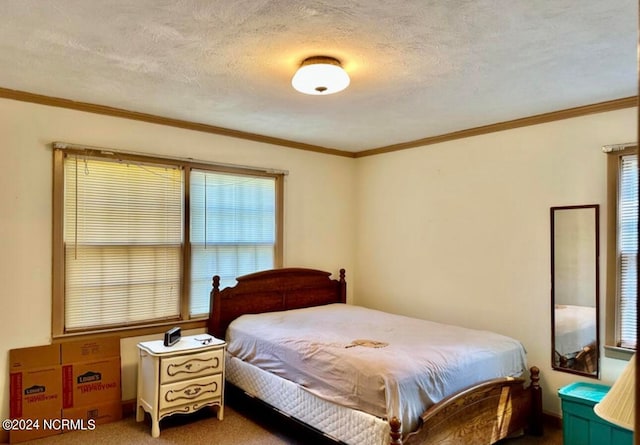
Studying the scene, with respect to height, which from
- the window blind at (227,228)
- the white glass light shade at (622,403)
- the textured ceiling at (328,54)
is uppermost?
the textured ceiling at (328,54)

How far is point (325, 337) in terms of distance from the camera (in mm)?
3150

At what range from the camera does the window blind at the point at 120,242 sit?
131 inches

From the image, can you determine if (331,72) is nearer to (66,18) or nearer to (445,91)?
(445,91)

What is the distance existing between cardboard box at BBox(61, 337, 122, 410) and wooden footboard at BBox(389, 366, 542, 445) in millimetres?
2219

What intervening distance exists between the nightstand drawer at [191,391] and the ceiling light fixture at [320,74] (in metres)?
2.23

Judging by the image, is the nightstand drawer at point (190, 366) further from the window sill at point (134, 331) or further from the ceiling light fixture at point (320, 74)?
the ceiling light fixture at point (320, 74)

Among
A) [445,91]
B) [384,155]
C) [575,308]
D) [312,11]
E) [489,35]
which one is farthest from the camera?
[384,155]

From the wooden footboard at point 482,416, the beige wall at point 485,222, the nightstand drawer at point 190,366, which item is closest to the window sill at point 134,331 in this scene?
the nightstand drawer at point 190,366

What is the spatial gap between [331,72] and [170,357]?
7.29ft

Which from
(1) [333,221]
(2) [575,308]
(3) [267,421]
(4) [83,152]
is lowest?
(3) [267,421]

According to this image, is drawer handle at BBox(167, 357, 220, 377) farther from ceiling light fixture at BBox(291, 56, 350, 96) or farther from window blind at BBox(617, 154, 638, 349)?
window blind at BBox(617, 154, 638, 349)

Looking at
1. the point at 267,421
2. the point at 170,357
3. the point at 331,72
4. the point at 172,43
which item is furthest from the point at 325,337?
the point at 172,43

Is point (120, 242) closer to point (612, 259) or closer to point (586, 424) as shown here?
point (586, 424)

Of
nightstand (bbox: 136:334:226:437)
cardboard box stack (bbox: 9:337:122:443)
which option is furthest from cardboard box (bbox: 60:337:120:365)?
nightstand (bbox: 136:334:226:437)
